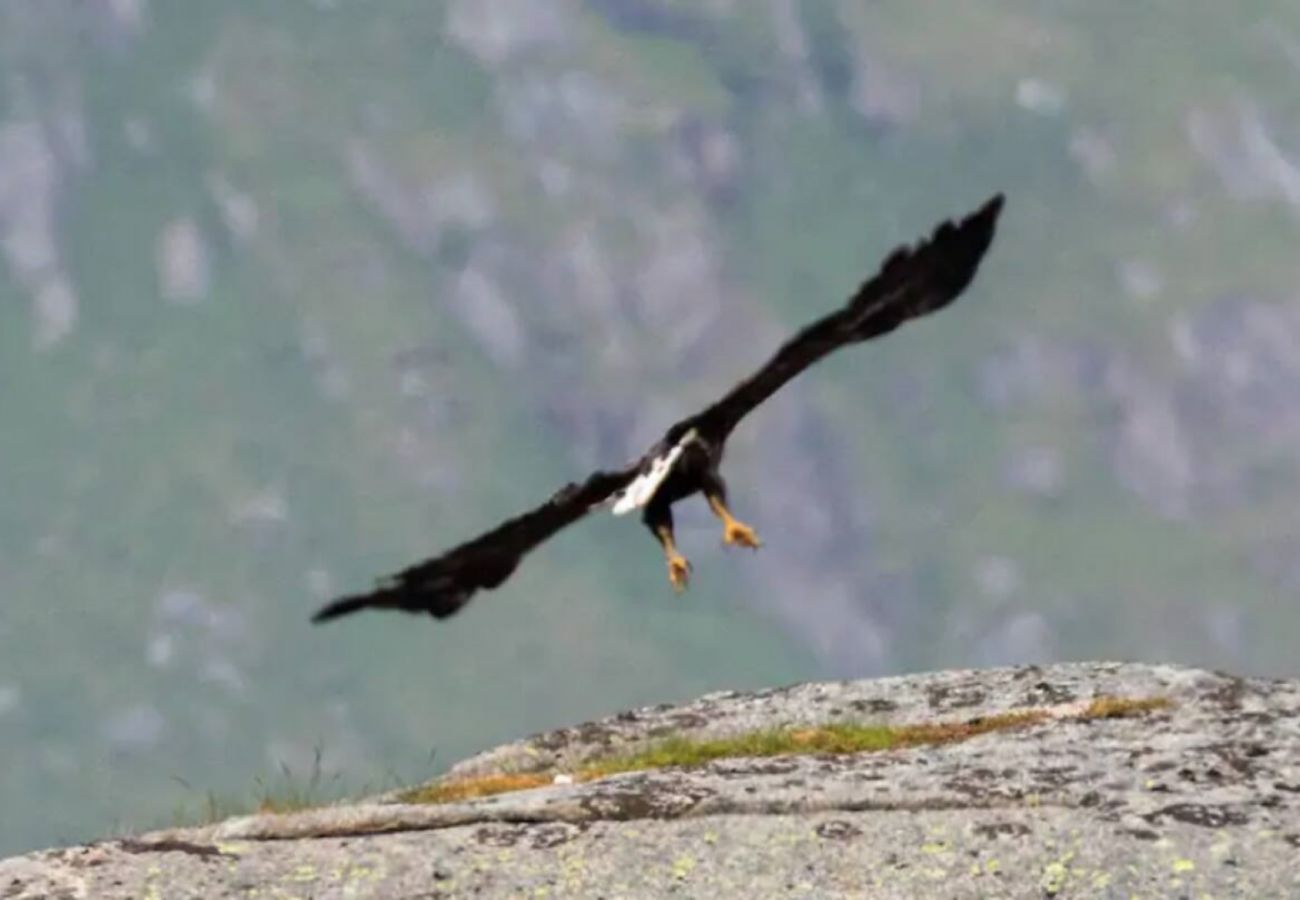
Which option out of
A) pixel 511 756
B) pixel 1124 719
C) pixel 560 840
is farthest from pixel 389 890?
pixel 511 756

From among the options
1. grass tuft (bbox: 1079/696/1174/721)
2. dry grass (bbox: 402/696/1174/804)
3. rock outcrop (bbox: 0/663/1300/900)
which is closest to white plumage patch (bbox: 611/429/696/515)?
rock outcrop (bbox: 0/663/1300/900)

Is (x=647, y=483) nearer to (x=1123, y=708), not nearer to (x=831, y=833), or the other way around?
(x=831, y=833)

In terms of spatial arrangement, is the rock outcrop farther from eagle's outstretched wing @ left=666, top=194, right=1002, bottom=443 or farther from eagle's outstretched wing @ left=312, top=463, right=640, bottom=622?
eagle's outstretched wing @ left=666, top=194, right=1002, bottom=443

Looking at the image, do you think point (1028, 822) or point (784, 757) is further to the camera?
point (784, 757)

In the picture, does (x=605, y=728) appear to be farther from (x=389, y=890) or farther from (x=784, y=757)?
(x=389, y=890)

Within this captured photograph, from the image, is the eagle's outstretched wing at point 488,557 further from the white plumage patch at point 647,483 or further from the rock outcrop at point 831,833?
the rock outcrop at point 831,833

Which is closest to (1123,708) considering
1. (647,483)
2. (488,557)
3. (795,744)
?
(795,744)
